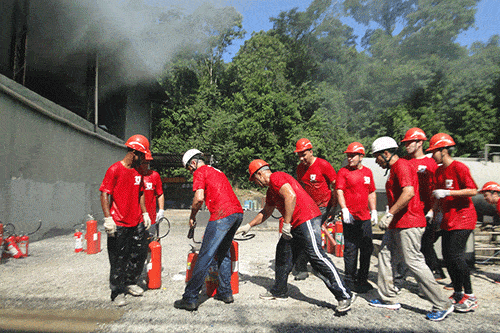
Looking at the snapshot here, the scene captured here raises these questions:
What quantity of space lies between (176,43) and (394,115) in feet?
63.0

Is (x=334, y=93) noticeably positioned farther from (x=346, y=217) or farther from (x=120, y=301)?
(x=120, y=301)

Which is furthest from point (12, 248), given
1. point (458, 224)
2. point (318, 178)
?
point (458, 224)

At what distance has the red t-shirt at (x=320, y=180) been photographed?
520cm

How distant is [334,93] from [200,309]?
28827mm

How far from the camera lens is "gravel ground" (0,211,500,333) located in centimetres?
327

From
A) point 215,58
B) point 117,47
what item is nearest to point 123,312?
point 117,47

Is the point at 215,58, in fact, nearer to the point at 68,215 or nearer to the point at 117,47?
the point at 117,47

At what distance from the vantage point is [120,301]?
384 centimetres

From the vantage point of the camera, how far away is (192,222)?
405 centimetres

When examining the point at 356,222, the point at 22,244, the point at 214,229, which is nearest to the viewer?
the point at 214,229

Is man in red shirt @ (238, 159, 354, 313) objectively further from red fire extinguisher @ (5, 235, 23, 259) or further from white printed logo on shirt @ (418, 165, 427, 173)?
red fire extinguisher @ (5, 235, 23, 259)

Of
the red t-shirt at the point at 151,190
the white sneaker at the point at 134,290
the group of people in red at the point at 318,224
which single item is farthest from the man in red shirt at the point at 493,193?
the white sneaker at the point at 134,290

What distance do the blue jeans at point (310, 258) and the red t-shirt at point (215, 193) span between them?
0.75 metres

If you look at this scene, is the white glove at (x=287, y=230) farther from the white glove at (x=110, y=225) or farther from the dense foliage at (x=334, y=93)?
the dense foliage at (x=334, y=93)
